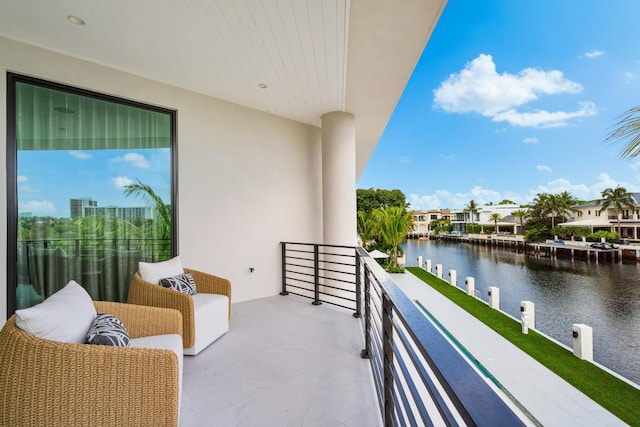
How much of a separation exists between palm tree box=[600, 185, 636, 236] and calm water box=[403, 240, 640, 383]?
400 cm

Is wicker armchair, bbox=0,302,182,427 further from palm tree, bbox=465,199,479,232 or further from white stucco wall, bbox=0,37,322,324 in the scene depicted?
palm tree, bbox=465,199,479,232

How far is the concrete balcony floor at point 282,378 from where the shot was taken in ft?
5.59

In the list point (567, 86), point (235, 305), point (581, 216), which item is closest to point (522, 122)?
point (567, 86)

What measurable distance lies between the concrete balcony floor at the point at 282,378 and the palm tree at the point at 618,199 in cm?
1545

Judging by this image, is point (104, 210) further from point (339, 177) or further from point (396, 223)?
point (396, 223)

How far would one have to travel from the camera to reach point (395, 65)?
3232 millimetres

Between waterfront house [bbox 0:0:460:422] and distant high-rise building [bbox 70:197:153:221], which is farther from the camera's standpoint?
distant high-rise building [bbox 70:197:153:221]

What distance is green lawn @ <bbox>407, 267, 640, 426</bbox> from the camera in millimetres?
6406

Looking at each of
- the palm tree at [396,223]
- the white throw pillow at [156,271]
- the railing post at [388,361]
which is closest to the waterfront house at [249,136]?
the railing post at [388,361]

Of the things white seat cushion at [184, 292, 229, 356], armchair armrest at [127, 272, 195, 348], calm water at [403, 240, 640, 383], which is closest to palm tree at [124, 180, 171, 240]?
armchair armrest at [127, 272, 195, 348]

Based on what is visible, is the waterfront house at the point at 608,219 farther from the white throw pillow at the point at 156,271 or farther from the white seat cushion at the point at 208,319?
the white throw pillow at the point at 156,271

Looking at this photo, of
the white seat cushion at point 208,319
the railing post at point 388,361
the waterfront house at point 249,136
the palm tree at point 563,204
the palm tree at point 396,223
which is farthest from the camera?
the palm tree at point 563,204

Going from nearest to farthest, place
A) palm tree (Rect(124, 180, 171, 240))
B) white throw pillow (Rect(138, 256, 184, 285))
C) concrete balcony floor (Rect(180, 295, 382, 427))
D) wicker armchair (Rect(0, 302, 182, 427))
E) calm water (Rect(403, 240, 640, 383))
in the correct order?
wicker armchair (Rect(0, 302, 182, 427))
concrete balcony floor (Rect(180, 295, 382, 427))
white throw pillow (Rect(138, 256, 184, 285))
palm tree (Rect(124, 180, 171, 240))
calm water (Rect(403, 240, 640, 383))

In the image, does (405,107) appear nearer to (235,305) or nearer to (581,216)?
(581,216)
